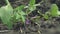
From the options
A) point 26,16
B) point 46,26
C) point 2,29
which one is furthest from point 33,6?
point 2,29

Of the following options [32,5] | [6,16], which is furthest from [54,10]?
[6,16]

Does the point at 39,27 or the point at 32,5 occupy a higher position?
the point at 32,5

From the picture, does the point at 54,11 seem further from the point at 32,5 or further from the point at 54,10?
the point at 32,5

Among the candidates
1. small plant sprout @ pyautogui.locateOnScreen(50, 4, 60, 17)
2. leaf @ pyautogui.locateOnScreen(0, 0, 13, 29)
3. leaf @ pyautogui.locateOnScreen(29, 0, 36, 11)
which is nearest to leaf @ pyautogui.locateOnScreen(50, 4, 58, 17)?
small plant sprout @ pyautogui.locateOnScreen(50, 4, 60, 17)

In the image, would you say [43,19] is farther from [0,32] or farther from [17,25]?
[0,32]

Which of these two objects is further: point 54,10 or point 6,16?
point 54,10

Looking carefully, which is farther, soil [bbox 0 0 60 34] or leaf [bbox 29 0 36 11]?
leaf [bbox 29 0 36 11]

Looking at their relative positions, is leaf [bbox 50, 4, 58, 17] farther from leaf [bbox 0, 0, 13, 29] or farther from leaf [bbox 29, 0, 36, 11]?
leaf [bbox 0, 0, 13, 29]

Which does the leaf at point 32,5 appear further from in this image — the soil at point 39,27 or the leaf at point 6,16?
the leaf at point 6,16

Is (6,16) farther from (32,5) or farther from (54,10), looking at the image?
(54,10)

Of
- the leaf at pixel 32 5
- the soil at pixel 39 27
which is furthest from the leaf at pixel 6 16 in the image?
the leaf at pixel 32 5

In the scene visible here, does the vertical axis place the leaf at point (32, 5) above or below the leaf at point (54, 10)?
above
